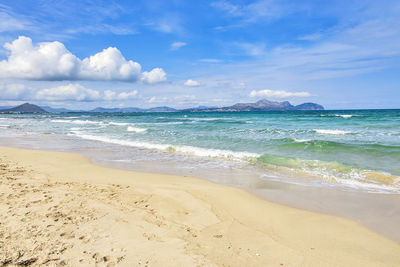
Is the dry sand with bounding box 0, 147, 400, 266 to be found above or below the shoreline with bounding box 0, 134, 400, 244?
above

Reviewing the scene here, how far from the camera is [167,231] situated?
4.04 metres

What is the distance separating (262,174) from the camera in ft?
27.9

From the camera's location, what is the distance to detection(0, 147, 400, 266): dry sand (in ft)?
10.8

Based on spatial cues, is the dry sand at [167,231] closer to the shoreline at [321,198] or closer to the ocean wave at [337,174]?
the shoreline at [321,198]

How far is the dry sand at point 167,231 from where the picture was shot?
3.28 m

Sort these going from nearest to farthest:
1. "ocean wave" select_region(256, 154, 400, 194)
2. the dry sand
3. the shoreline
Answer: the dry sand < the shoreline < "ocean wave" select_region(256, 154, 400, 194)

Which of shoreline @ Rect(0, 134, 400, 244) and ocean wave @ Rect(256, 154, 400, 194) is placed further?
ocean wave @ Rect(256, 154, 400, 194)

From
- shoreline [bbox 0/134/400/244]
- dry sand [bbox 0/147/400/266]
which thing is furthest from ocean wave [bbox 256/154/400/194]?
dry sand [bbox 0/147/400/266]

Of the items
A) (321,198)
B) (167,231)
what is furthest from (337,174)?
(167,231)

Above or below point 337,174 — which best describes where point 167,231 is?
above

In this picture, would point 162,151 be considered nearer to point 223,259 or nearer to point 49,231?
point 49,231

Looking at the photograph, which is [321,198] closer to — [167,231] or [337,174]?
[337,174]

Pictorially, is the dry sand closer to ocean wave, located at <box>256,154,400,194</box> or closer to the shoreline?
the shoreline

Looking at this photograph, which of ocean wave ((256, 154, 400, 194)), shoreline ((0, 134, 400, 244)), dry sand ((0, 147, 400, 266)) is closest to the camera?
dry sand ((0, 147, 400, 266))
